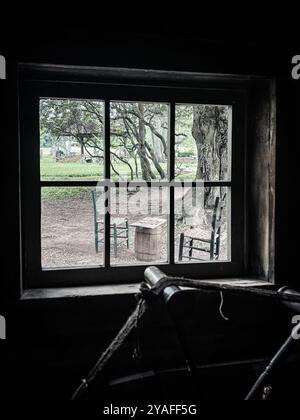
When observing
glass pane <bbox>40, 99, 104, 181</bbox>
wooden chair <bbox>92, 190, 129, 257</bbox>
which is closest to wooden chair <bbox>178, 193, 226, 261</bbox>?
wooden chair <bbox>92, 190, 129, 257</bbox>

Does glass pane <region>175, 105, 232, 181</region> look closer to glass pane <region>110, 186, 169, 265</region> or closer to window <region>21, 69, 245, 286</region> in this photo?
window <region>21, 69, 245, 286</region>

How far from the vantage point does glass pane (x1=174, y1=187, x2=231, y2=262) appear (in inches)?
74.9

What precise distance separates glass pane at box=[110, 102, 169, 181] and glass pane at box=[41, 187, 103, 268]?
186 mm

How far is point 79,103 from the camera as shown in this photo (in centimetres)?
178

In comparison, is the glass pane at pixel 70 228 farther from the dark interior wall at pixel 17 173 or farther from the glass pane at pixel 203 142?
the glass pane at pixel 203 142

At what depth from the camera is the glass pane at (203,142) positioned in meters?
1.89

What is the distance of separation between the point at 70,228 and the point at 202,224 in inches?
24.0

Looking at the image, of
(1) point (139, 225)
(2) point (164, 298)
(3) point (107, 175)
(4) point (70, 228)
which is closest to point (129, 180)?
(3) point (107, 175)

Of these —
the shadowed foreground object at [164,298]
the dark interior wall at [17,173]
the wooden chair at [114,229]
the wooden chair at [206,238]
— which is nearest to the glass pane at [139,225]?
the wooden chair at [114,229]

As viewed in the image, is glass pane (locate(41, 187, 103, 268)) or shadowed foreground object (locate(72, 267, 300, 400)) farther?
glass pane (locate(41, 187, 103, 268))

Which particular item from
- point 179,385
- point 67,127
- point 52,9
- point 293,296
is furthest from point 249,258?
point 52,9

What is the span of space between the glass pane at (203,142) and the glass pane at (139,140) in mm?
68

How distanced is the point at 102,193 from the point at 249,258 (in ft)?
2.41
